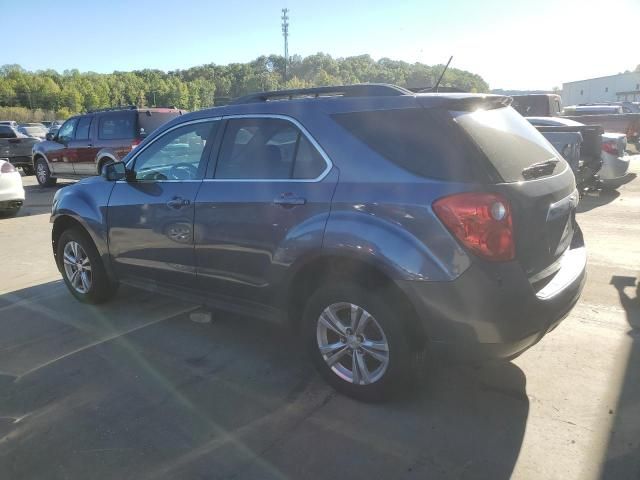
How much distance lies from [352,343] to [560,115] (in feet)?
47.5

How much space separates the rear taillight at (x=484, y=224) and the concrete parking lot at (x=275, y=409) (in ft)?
3.31

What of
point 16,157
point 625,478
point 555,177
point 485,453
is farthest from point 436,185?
point 16,157

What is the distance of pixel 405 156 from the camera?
109 inches

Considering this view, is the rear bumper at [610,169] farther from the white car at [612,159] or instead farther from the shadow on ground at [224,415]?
the shadow on ground at [224,415]

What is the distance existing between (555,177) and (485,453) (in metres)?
1.63

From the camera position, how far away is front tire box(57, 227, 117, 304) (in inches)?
184

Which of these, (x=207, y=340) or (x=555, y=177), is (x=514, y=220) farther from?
(x=207, y=340)

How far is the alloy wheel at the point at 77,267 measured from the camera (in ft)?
15.7

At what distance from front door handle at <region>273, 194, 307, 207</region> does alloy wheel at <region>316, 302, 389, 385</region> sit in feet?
2.14

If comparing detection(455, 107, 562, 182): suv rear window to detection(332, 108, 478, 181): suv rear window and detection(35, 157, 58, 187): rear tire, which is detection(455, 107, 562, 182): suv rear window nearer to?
detection(332, 108, 478, 181): suv rear window

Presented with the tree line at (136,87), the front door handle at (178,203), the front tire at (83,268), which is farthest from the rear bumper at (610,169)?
the tree line at (136,87)

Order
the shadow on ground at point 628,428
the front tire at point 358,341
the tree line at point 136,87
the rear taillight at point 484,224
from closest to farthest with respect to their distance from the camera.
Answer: the shadow on ground at point 628,428, the rear taillight at point 484,224, the front tire at point 358,341, the tree line at point 136,87

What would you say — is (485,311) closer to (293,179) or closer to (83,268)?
(293,179)

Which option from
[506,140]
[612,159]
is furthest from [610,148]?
[506,140]
